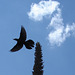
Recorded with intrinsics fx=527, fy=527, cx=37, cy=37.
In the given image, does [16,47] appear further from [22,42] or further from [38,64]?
[38,64]

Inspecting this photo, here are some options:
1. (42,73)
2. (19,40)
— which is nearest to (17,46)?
(19,40)

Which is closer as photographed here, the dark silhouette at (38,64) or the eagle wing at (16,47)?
the dark silhouette at (38,64)

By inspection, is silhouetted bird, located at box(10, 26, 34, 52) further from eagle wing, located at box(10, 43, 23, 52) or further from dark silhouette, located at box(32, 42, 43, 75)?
dark silhouette, located at box(32, 42, 43, 75)

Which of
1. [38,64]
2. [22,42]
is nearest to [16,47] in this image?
[22,42]

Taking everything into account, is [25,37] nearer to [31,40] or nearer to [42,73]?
[31,40]

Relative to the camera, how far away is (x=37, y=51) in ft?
142

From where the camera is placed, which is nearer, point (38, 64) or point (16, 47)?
point (38, 64)

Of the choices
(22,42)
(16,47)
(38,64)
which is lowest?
(38,64)

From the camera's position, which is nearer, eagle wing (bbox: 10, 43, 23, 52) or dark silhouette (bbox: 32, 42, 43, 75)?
dark silhouette (bbox: 32, 42, 43, 75)

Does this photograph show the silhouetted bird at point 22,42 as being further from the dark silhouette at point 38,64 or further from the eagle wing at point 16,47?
the dark silhouette at point 38,64

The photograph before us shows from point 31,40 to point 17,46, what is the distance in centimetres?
143

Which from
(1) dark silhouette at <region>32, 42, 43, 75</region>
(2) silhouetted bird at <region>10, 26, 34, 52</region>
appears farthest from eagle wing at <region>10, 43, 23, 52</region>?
(1) dark silhouette at <region>32, 42, 43, 75</region>

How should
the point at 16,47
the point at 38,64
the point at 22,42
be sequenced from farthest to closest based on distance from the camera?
the point at 16,47, the point at 22,42, the point at 38,64

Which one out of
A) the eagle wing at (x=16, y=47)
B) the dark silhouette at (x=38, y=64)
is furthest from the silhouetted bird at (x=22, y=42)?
the dark silhouette at (x=38, y=64)
